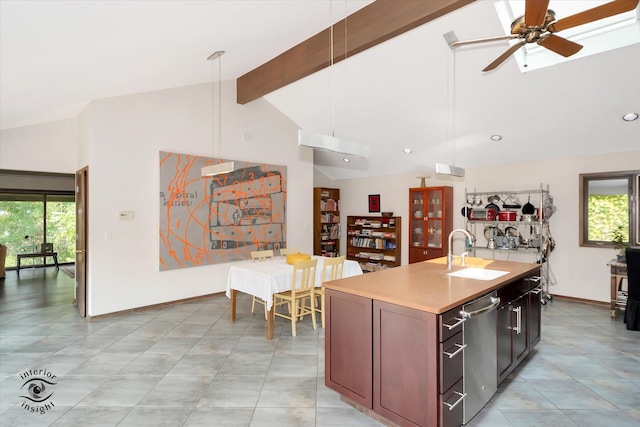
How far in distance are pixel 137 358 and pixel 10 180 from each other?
24.7ft

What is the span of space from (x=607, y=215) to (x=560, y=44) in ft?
12.5

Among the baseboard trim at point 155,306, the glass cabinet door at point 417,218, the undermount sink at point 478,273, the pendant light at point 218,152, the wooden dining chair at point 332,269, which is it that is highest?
the pendant light at point 218,152

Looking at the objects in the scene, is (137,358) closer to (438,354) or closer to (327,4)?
(438,354)

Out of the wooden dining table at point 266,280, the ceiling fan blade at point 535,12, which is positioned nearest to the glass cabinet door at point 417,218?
the wooden dining table at point 266,280

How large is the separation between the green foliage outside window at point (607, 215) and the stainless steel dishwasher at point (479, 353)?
3945mm

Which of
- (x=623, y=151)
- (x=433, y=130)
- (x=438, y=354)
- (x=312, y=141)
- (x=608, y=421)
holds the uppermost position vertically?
(x=433, y=130)

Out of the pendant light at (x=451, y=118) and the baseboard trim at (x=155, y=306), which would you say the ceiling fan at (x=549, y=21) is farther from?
the baseboard trim at (x=155, y=306)

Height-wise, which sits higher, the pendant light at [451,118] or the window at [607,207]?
the pendant light at [451,118]

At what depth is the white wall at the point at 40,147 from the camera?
562 centimetres

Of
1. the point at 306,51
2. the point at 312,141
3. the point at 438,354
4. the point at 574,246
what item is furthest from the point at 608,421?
the point at 306,51

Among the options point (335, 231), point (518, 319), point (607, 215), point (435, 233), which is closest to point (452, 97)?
point (435, 233)

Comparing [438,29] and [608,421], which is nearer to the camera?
[608,421]

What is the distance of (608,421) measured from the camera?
2.33 meters
